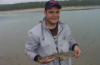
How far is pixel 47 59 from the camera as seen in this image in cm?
335

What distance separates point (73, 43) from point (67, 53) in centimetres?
36

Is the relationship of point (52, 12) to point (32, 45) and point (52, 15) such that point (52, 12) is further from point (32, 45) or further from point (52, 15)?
point (32, 45)

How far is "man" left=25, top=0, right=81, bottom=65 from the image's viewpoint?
3467 millimetres

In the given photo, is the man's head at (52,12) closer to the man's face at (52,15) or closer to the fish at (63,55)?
the man's face at (52,15)

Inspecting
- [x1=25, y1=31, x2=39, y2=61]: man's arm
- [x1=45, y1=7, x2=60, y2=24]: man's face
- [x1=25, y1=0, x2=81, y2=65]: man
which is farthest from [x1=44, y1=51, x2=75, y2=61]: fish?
[x1=45, y1=7, x2=60, y2=24]: man's face

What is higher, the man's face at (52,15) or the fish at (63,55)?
the man's face at (52,15)

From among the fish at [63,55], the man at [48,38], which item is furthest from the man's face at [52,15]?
the fish at [63,55]

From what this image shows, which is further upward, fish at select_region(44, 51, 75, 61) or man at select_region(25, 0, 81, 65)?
man at select_region(25, 0, 81, 65)

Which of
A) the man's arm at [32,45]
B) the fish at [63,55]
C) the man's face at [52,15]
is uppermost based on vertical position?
the man's face at [52,15]

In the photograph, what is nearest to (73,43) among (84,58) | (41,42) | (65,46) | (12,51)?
(65,46)

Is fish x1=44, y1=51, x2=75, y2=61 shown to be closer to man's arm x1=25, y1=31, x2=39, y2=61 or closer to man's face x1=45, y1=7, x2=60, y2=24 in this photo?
man's arm x1=25, y1=31, x2=39, y2=61

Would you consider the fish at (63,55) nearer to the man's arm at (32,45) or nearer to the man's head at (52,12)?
the man's arm at (32,45)

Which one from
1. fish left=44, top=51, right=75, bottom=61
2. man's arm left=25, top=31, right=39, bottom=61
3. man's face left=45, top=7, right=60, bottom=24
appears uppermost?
man's face left=45, top=7, right=60, bottom=24

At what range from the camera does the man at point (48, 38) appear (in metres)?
3.47
